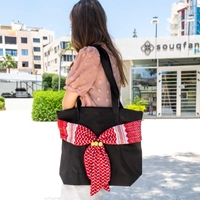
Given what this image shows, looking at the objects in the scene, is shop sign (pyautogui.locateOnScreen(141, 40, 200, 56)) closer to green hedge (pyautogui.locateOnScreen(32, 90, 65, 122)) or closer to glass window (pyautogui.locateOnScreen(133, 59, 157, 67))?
glass window (pyautogui.locateOnScreen(133, 59, 157, 67))

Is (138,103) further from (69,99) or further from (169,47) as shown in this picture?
(69,99)

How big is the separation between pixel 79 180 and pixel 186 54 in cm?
914

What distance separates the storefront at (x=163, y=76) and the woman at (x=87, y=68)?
853 cm

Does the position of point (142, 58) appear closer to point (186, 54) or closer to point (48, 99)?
point (186, 54)

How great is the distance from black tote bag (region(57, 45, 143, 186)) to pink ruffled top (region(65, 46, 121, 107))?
30 millimetres

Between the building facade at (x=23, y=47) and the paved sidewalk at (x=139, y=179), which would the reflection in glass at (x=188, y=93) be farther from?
the building facade at (x=23, y=47)

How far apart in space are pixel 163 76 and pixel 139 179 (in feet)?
24.9

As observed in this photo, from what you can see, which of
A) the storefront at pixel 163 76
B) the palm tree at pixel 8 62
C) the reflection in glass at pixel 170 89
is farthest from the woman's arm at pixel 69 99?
the palm tree at pixel 8 62

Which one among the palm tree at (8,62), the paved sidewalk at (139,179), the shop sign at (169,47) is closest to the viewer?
the paved sidewalk at (139,179)

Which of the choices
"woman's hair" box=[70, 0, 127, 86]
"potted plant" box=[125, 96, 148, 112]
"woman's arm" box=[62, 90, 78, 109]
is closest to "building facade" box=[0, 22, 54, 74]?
"potted plant" box=[125, 96, 148, 112]

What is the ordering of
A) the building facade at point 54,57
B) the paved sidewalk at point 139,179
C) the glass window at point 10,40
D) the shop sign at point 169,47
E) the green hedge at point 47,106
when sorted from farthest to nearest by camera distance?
the glass window at point 10,40 → the building facade at point 54,57 → the green hedge at point 47,106 → the shop sign at point 169,47 → the paved sidewalk at point 139,179

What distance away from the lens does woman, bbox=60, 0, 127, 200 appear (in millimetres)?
1137

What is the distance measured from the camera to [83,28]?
1.23 metres

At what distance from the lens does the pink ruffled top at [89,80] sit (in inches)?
44.4
